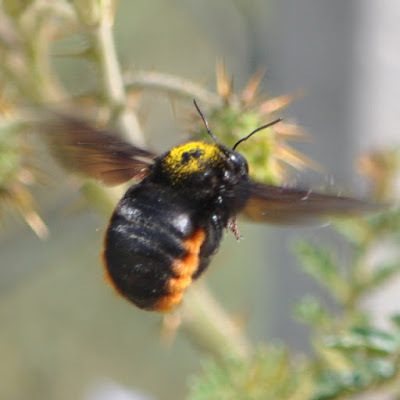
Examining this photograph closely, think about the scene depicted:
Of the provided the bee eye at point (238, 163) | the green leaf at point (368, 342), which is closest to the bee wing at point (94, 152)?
the bee eye at point (238, 163)

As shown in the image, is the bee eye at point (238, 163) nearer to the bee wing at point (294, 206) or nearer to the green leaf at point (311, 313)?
the bee wing at point (294, 206)

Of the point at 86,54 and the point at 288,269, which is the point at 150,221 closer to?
the point at 86,54

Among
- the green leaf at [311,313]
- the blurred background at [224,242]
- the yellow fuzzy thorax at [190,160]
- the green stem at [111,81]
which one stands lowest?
the yellow fuzzy thorax at [190,160]

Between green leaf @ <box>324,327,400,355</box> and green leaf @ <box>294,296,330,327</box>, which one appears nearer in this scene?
green leaf @ <box>324,327,400,355</box>

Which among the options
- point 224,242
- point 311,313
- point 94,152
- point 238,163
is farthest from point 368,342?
point 224,242

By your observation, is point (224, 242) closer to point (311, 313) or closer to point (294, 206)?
point (311, 313)

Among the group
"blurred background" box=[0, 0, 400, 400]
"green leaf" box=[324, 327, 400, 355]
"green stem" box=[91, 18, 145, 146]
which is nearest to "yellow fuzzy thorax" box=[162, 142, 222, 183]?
"green stem" box=[91, 18, 145, 146]

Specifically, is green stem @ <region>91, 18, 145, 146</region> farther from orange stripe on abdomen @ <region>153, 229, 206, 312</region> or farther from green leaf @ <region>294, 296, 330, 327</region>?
green leaf @ <region>294, 296, 330, 327</region>
